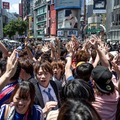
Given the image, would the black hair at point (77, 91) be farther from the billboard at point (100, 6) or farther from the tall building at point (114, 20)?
the tall building at point (114, 20)

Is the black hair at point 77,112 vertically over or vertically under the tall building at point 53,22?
under

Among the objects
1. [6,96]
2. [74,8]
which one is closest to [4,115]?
[6,96]

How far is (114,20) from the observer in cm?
5681

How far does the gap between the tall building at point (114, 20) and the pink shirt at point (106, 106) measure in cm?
5075

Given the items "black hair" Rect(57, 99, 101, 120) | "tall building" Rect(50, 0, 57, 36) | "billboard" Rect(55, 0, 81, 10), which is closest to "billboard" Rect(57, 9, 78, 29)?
"billboard" Rect(55, 0, 81, 10)

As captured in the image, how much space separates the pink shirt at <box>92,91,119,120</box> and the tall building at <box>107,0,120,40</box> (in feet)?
167

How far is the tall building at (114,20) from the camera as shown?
180 feet

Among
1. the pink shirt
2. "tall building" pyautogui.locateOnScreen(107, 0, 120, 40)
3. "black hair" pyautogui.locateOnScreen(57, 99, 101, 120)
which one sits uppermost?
"tall building" pyautogui.locateOnScreen(107, 0, 120, 40)

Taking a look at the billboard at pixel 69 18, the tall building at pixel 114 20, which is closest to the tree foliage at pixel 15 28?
the billboard at pixel 69 18

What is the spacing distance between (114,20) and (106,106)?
5480 centimetres

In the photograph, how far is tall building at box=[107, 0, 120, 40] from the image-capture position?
180 ft

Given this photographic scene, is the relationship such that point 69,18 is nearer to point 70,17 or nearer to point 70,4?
point 70,17

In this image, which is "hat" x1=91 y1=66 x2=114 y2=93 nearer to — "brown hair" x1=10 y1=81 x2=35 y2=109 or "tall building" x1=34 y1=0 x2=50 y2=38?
"brown hair" x1=10 y1=81 x2=35 y2=109

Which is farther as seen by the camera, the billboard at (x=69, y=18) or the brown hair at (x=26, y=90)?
the billboard at (x=69, y=18)
